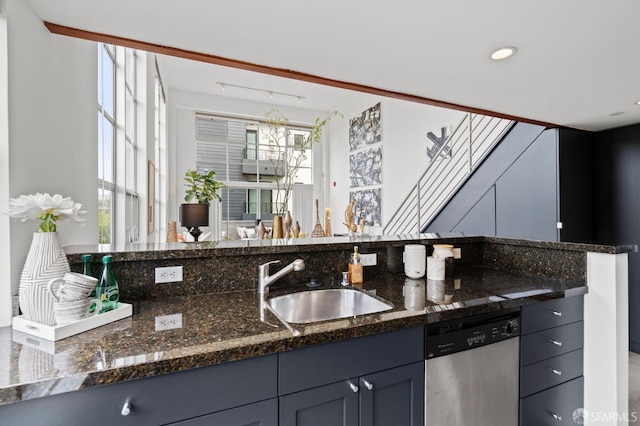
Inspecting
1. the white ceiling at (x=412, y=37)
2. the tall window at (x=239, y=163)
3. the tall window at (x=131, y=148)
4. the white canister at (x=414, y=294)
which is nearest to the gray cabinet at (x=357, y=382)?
the white canister at (x=414, y=294)

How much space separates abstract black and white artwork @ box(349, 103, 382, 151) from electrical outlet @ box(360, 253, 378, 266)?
5121 millimetres

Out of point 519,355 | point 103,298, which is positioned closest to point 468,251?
point 519,355

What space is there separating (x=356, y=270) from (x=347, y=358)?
2.11ft

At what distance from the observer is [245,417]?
35.9 inches

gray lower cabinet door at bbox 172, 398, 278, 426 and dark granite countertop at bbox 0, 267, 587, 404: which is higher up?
dark granite countertop at bbox 0, 267, 587, 404

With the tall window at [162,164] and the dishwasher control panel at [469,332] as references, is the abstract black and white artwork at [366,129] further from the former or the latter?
the dishwasher control panel at [469,332]

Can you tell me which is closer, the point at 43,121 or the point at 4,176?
the point at 4,176

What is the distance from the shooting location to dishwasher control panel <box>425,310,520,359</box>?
1.23 metres

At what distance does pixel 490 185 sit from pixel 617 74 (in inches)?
68.3

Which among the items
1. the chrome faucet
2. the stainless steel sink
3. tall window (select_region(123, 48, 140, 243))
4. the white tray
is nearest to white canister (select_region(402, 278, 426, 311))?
the stainless steel sink

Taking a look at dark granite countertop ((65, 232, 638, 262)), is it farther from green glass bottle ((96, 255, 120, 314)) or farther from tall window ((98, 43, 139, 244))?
tall window ((98, 43, 139, 244))

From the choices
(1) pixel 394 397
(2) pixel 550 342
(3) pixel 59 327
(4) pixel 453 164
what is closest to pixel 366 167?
(4) pixel 453 164

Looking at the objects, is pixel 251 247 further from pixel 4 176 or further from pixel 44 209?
pixel 4 176

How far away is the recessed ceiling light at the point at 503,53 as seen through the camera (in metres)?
1.59
